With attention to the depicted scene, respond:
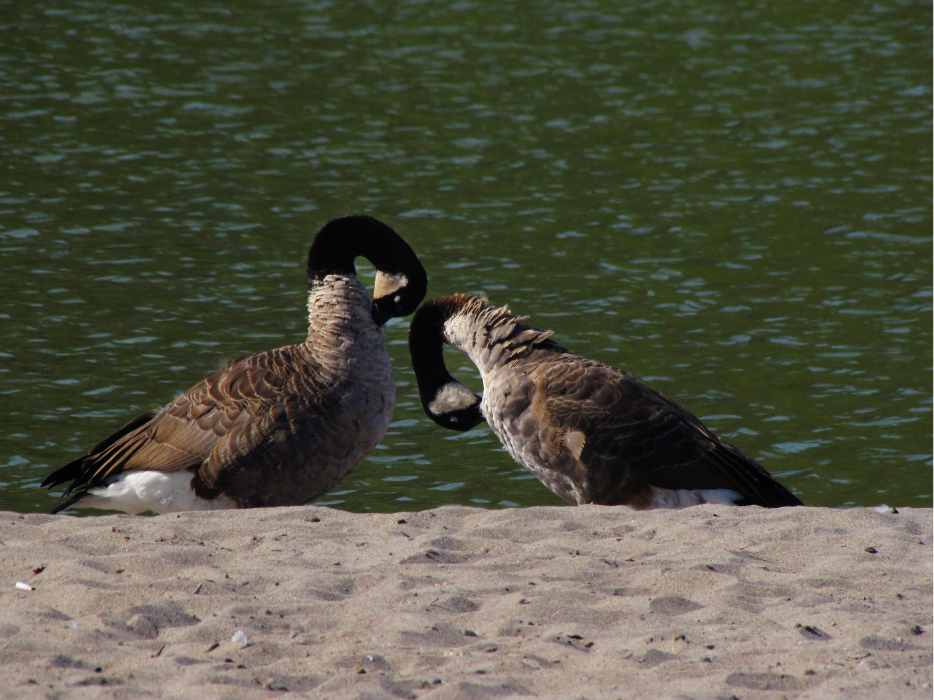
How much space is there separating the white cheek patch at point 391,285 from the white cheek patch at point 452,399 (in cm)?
100

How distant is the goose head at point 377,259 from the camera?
29.2 feet

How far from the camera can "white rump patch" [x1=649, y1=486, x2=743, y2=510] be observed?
26.7 feet

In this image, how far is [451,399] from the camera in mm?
9547

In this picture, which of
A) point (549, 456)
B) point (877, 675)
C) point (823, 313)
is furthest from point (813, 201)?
point (877, 675)

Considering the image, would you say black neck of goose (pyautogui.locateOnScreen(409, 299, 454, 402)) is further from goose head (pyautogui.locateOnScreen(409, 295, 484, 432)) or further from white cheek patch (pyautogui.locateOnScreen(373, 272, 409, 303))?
white cheek patch (pyautogui.locateOnScreen(373, 272, 409, 303))

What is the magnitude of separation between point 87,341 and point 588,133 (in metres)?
10.5

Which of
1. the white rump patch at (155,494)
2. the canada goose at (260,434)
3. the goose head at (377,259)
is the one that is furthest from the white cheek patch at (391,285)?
the white rump patch at (155,494)

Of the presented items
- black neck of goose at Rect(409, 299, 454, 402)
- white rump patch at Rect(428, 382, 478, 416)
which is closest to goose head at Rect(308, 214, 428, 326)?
black neck of goose at Rect(409, 299, 454, 402)

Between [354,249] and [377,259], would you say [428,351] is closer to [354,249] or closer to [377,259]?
[377,259]

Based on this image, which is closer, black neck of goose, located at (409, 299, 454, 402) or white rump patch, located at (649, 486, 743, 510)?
white rump patch, located at (649, 486, 743, 510)

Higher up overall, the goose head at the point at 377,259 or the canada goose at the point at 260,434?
the goose head at the point at 377,259

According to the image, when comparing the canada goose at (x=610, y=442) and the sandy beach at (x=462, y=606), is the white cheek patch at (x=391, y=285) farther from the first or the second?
the sandy beach at (x=462, y=606)

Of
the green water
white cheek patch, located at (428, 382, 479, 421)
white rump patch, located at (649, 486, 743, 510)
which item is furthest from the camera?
the green water

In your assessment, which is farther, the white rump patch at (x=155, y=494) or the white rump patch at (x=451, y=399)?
the white rump patch at (x=451, y=399)
